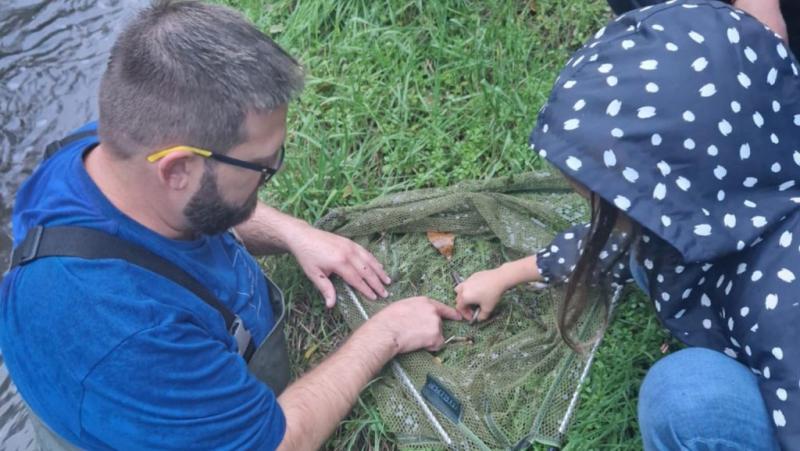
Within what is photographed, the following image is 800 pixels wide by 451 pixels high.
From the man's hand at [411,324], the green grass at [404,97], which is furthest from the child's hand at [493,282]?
the green grass at [404,97]

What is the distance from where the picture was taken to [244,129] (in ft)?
5.95

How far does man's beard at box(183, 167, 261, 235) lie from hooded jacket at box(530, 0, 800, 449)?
2.42 feet

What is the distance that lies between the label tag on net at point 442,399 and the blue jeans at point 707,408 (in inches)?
26.0

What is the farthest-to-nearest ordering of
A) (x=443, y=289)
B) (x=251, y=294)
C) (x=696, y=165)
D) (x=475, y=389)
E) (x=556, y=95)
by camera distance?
(x=443, y=289) → (x=475, y=389) → (x=251, y=294) → (x=556, y=95) → (x=696, y=165)

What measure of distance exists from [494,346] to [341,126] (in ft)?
4.05

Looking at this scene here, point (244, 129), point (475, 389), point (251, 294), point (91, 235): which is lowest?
point (475, 389)

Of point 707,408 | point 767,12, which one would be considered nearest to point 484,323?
point 707,408

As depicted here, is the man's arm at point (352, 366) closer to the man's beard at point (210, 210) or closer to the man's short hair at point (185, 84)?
the man's beard at point (210, 210)

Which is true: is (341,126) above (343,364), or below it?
above

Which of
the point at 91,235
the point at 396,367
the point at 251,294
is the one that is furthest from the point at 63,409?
the point at 396,367

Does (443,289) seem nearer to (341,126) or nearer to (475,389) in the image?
(475,389)

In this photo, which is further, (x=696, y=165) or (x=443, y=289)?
(x=443, y=289)

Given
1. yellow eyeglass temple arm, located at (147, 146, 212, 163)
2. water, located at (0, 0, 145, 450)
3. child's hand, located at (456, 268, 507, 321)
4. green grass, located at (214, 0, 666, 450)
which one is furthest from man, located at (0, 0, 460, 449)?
water, located at (0, 0, 145, 450)

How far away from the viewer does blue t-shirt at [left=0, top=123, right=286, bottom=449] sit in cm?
167
